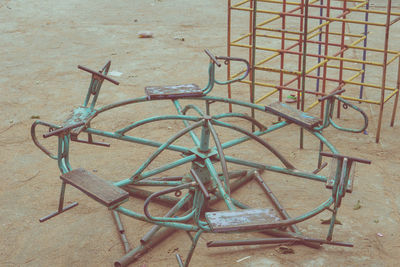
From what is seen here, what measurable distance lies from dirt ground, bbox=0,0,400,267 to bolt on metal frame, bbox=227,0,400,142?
1.24 feet

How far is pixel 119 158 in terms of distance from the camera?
5266 mm

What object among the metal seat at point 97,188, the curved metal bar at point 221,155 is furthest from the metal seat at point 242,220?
the metal seat at point 97,188

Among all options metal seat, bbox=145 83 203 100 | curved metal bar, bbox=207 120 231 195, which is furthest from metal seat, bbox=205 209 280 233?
metal seat, bbox=145 83 203 100

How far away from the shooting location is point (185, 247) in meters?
3.91

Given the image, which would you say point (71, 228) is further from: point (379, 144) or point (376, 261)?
point (379, 144)

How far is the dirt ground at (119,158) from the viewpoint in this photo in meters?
3.85

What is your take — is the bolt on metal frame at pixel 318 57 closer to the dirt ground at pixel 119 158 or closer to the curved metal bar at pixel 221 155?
the dirt ground at pixel 119 158

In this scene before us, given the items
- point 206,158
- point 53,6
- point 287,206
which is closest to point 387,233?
point 287,206

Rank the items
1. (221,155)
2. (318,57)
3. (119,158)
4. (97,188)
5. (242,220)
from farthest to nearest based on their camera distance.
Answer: (318,57), (119,158), (221,155), (97,188), (242,220)

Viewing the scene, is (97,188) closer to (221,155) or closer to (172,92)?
(221,155)

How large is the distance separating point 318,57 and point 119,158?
234 cm

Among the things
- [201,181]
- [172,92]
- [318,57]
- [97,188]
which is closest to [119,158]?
[172,92]

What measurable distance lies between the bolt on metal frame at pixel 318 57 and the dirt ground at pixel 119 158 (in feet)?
1.24

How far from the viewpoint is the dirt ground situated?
12.6 ft
